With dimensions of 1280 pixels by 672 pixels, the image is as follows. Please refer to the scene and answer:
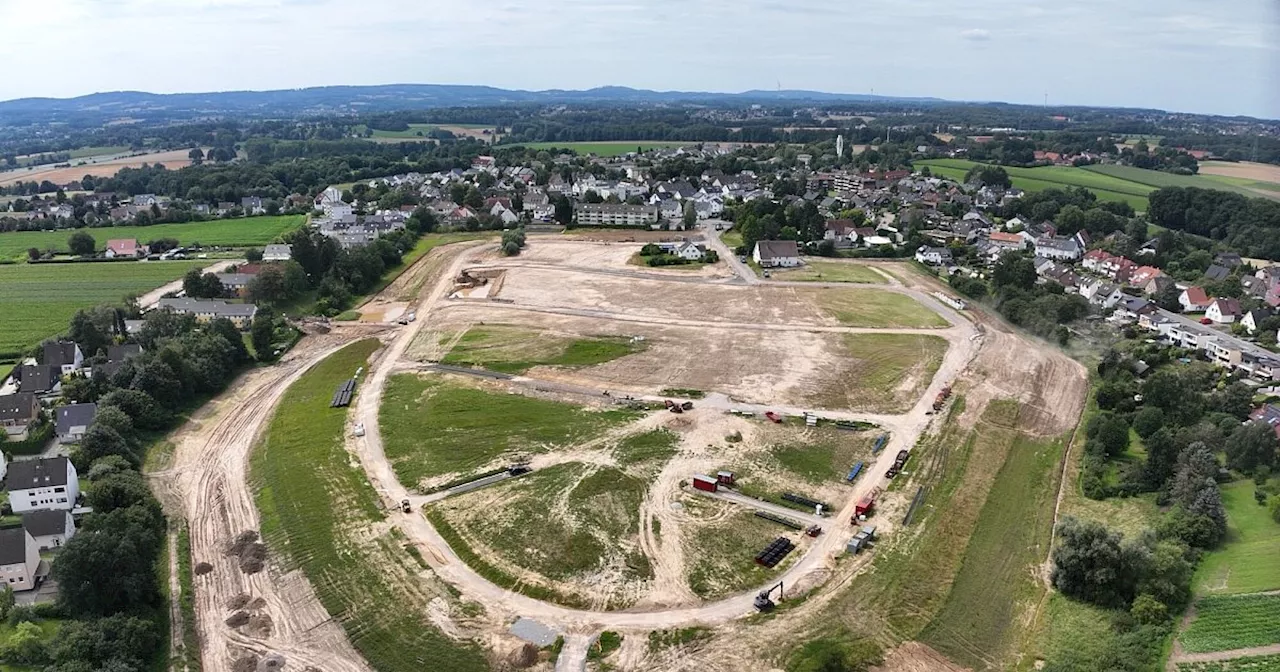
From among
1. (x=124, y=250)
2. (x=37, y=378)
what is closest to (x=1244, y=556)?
(x=37, y=378)

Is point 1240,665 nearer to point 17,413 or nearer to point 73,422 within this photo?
point 73,422

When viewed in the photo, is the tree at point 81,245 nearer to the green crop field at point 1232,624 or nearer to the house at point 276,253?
the house at point 276,253

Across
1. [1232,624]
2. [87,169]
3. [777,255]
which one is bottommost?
[1232,624]

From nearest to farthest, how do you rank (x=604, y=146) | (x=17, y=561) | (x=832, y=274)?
(x=17, y=561) → (x=832, y=274) → (x=604, y=146)

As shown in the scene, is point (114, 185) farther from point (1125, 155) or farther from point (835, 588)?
point (1125, 155)

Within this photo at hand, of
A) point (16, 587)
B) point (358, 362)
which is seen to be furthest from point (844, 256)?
point (16, 587)

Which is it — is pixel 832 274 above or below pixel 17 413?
above

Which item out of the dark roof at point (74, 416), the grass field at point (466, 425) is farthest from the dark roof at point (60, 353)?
the grass field at point (466, 425)

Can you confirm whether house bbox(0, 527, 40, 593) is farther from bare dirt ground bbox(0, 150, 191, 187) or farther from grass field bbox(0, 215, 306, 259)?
bare dirt ground bbox(0, 150, 191, 187)

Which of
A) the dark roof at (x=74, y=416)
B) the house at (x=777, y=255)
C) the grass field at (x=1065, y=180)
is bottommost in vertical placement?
the dark roof at (x=74, y=416)
